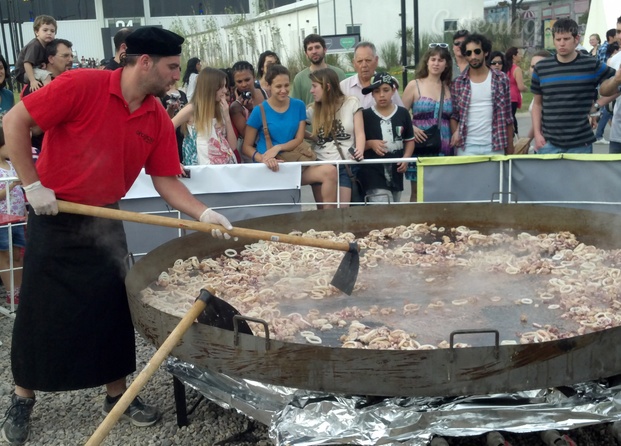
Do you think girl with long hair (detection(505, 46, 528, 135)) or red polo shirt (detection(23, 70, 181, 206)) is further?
girl with long hair (detection(505, 46, 528, 135))

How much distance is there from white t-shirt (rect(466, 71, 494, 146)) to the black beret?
4312mm

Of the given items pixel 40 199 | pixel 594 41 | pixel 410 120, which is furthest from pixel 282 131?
pixel 594 41

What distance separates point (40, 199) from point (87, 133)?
466mm

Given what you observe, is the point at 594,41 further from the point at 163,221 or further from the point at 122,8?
the point at 122,8

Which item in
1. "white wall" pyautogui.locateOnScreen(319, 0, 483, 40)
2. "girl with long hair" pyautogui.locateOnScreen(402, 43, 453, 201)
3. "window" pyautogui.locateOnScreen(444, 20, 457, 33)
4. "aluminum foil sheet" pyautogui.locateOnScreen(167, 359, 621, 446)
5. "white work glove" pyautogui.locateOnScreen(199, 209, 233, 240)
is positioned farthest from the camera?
"white wall" pyautogui.locateOnScreen(319, 0, 483, 40)

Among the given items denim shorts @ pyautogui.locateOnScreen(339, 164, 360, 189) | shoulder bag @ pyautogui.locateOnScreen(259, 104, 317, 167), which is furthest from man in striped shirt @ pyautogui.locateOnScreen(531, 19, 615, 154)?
shoulder bag @ pyautogui.locateOnScreen(259, 104, 317, 167)

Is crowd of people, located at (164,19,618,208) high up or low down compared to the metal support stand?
up

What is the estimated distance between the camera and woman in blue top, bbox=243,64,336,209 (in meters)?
7.50

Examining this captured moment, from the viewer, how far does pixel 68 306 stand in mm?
4457

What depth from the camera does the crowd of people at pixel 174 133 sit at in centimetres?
424

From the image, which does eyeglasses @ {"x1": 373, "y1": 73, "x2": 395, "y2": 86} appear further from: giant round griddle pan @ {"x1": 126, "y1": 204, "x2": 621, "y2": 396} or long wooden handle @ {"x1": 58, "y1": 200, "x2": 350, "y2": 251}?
giant round griddle pan @ {"x1": 126, "y1": 204, "x2": 621, "y2": 396}

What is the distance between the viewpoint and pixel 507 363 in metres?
3.41

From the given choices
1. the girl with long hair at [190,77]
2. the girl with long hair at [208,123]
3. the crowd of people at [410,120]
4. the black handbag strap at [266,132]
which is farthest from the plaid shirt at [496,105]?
the girl with long hair at [190,77]

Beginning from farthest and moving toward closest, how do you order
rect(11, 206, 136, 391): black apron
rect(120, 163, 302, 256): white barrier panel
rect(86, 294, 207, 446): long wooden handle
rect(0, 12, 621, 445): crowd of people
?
rect(120, 163, 302, 256): white barrier panel → rect(11, 206, 136, 391): black apron → rect(0, 12, 621, 445): crowd of people → rect(86, 294, 207, 446): long wooden handle
